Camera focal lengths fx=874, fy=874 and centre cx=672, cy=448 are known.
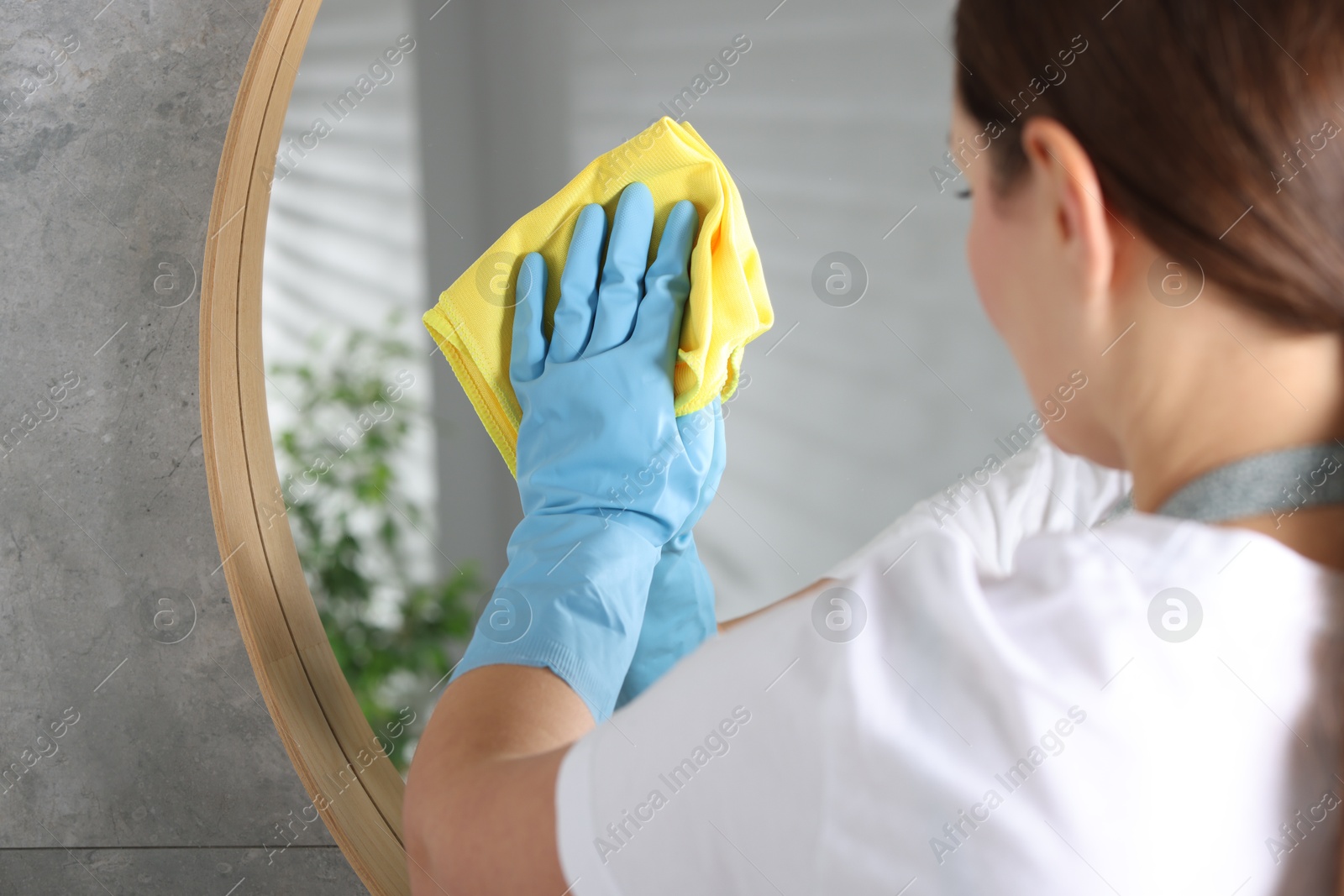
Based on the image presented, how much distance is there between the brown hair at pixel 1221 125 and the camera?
281 millimetres

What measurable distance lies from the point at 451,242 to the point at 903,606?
411mm

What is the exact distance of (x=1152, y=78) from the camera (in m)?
0.29

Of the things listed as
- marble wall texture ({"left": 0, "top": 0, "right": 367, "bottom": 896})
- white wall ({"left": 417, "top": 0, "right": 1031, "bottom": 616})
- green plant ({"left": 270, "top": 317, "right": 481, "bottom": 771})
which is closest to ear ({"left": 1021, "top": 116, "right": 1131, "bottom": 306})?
white wall ({"left": 417, "top": 0, "right": 1031, "bottom": 616})

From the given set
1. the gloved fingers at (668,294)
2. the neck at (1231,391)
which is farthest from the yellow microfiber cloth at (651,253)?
the neck at (1231,391)

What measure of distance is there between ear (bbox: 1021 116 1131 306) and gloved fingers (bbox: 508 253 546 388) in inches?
12.4

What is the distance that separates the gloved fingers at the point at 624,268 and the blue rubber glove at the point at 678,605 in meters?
0.08

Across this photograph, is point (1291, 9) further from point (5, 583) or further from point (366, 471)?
point (5, 583)

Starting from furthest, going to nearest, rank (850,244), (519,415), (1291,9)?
(519,415), (850,244), (1291,9)

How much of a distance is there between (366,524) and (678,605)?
0.26m

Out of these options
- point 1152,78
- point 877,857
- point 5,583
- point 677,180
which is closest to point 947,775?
point 877,857

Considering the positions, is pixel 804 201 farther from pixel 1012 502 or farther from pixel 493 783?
pixel 493 783

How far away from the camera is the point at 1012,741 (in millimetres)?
297

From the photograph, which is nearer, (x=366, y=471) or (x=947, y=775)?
(x=947, y=775)

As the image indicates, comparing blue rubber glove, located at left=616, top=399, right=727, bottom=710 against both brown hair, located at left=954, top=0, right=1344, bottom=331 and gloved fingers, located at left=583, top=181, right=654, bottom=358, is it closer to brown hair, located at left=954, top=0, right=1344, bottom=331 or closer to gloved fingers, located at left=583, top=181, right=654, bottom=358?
gloved fingers, located at left=583, top=181, right=654, bottom=358
